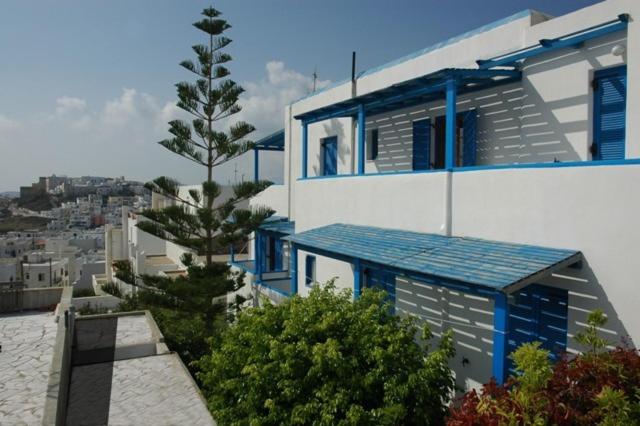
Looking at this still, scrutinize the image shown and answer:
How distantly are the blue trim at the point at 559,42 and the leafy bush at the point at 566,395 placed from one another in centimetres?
458

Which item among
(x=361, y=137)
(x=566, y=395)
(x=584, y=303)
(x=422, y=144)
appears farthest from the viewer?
(x=422, y=144)

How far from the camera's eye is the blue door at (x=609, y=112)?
7.05 metres

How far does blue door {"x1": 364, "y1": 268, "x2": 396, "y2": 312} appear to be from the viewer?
922 cm

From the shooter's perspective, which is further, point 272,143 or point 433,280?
point 272,143

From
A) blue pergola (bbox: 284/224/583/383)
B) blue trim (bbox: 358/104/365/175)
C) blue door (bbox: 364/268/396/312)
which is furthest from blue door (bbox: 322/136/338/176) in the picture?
blue pergola (bbox: 284/224/583/383)

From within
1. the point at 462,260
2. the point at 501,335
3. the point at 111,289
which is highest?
the point at 462,260

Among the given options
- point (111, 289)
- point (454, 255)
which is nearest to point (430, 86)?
point (454, 255)

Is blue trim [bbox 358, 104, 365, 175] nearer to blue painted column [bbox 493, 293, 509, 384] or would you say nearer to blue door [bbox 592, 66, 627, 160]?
blue door [bbox 592, 66, 627, 160]

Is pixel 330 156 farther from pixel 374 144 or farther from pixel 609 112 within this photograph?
pixel 609 112

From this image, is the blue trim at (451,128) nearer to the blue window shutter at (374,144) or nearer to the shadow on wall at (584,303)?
the shadow on wall at (584,303)

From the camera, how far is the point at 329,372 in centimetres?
549

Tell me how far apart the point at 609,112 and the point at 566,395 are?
15.8 feet

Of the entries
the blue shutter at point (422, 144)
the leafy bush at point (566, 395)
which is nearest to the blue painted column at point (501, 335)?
the leafy bush at point (566, 395)

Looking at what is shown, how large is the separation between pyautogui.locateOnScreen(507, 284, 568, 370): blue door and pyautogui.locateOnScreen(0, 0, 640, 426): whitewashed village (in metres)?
0.03
